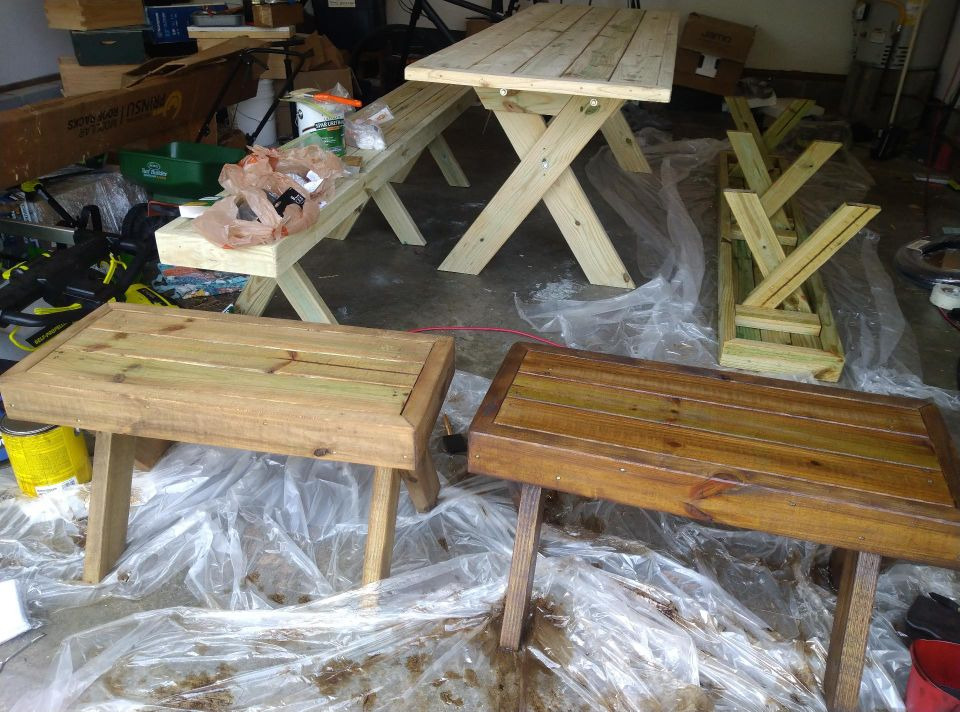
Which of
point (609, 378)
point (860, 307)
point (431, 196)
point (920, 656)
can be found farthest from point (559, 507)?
point (431, 196)

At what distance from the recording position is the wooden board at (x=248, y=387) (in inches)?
54.7

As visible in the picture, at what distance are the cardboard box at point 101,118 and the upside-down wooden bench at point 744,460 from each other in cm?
210

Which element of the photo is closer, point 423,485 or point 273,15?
point 423,485

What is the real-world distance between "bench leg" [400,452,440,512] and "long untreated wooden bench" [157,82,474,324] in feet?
2.22

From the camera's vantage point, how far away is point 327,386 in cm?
148

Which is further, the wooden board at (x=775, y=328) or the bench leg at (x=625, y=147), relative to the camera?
the bench leg at (x=625, y=147)

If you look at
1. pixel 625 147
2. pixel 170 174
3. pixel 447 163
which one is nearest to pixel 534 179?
pixel 447 163

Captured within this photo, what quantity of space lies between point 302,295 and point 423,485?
0.78m

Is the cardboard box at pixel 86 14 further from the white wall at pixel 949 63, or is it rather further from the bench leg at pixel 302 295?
the white wall at pixel 949 63

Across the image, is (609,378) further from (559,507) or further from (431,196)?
(431,196)

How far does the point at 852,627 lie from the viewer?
53.1 inches

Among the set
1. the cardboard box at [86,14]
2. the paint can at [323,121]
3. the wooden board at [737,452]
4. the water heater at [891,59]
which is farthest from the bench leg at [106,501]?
the water heater at [891,59]

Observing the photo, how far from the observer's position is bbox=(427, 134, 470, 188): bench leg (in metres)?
4.14

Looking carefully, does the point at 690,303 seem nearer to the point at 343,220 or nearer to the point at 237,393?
the point at 343,220
